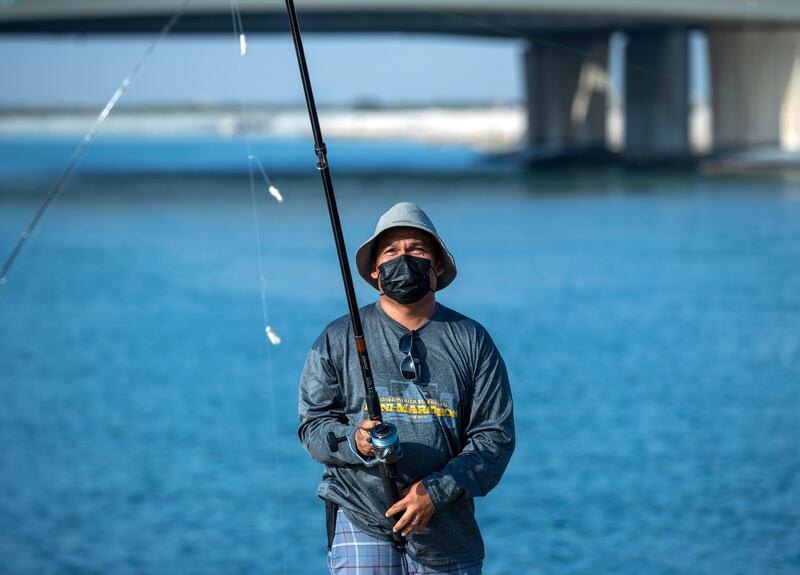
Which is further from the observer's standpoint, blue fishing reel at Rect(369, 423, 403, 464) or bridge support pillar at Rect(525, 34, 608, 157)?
bridge support pillar at Rect(525, 34, 608, 157)

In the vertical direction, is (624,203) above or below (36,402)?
above

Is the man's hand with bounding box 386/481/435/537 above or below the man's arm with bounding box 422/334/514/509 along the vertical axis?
below

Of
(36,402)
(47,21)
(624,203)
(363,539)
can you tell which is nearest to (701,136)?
(624,203)

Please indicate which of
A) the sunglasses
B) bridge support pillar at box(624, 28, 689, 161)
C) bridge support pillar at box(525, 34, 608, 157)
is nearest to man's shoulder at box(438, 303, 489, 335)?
the sunglasses

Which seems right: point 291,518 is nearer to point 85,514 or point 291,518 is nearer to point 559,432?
point 85,514

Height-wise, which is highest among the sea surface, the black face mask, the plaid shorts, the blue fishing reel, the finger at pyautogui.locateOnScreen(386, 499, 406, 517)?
the sea surface

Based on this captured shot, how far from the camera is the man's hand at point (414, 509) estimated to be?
4.52 metres

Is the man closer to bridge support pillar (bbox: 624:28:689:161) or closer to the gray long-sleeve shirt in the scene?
the gray long-sleeve shirt

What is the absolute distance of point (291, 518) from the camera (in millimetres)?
15555

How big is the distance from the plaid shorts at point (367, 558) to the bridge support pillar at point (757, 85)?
5772 cm

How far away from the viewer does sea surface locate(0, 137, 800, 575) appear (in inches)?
587

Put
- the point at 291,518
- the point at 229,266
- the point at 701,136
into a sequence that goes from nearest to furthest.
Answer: the point at 291,518 < the point at 229,266 < the point at 701,136

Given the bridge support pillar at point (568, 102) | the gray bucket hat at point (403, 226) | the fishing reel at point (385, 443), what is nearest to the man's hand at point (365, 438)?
the fishing reel at point (385, 443)

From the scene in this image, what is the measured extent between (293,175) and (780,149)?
21267mm
